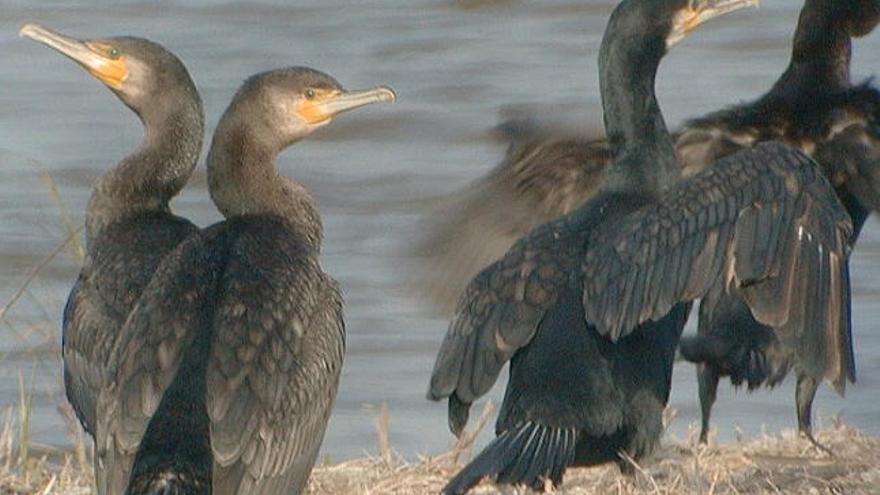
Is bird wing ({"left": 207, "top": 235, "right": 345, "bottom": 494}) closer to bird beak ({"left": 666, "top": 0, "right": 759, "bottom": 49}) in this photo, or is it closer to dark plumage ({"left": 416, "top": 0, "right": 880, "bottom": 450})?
bird beak ({"left": 666, "top": 0, "right": 759, "bottom": 49})

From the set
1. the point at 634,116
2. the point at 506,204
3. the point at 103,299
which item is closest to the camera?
the point at 103,299

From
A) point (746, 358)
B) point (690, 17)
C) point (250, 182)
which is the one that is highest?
point (690, 17)

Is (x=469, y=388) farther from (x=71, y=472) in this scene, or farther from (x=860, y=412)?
(x=860, y=412)

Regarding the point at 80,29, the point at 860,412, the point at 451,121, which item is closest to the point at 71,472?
the point at 860,412

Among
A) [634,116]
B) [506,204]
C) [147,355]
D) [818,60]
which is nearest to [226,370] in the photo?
[147,355]

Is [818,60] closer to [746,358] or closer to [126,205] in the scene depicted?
[746,358]

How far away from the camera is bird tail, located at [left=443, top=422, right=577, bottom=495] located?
21.7 ft

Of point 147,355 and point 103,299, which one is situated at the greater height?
point 147,355

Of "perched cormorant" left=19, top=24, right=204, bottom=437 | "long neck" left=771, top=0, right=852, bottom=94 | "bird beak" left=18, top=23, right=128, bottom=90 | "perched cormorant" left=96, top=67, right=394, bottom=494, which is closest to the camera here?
"perched cormorant" left=96, top=67, right=394, bottom=494

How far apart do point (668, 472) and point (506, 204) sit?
1.73 m

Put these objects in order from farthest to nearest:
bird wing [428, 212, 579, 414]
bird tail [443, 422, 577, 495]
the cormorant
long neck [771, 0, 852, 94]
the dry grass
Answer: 1. long neck [771, 0, 852, 94]
2. the cormorant
3. the dry grass
4. bird wing [428, 212, 579, 414]
5. bird tail [443, 422, 577, 495]

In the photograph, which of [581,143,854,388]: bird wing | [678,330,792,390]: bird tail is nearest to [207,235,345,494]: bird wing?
[581,143,854,388]: bird wing

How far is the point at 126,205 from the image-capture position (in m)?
7.65

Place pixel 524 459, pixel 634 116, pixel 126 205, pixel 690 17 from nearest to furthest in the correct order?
pixel 524 459 < pixel 634 116 < pixel 690 17 < pixel 126 205
